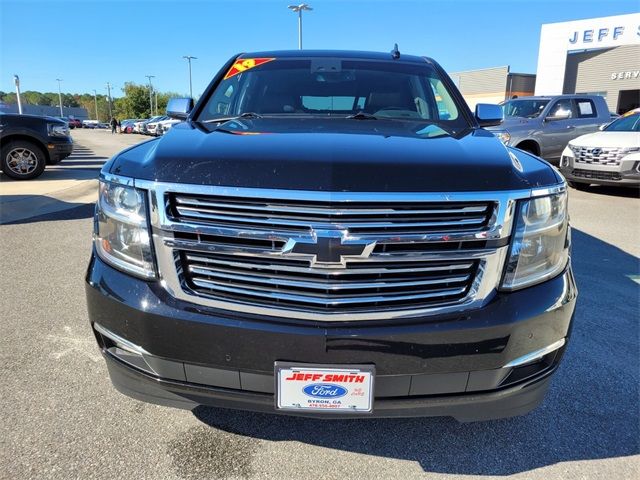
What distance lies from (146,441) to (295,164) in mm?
1459

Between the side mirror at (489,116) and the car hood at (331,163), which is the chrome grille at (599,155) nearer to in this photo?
the side mirror at (489,116)

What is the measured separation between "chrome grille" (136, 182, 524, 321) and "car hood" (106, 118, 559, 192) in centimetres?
4

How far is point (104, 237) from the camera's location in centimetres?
190

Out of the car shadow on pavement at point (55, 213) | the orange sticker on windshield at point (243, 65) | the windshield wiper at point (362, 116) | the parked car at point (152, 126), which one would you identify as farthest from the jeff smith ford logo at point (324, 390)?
the parked car at point (152, 126)

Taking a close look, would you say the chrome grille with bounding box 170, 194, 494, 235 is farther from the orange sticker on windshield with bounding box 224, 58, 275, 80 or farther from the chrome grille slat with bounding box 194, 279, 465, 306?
the orange sticker on windshield with bounding box 224, 58, 275, 80

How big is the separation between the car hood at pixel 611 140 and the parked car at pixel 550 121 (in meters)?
1.44

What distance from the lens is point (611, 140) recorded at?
29.6 feet

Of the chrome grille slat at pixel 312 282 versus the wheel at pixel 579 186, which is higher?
the chrome grille slat at pixel 312 282

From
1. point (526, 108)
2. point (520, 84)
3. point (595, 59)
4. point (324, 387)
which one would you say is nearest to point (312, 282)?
point (324, 387)

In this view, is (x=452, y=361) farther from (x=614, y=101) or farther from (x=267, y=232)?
(x=614, y=101)

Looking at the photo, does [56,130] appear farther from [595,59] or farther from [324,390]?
[595,59]

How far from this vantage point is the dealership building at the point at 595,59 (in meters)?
29.7

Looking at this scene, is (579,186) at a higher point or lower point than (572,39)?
lower

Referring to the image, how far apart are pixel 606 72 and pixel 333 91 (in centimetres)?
3512
